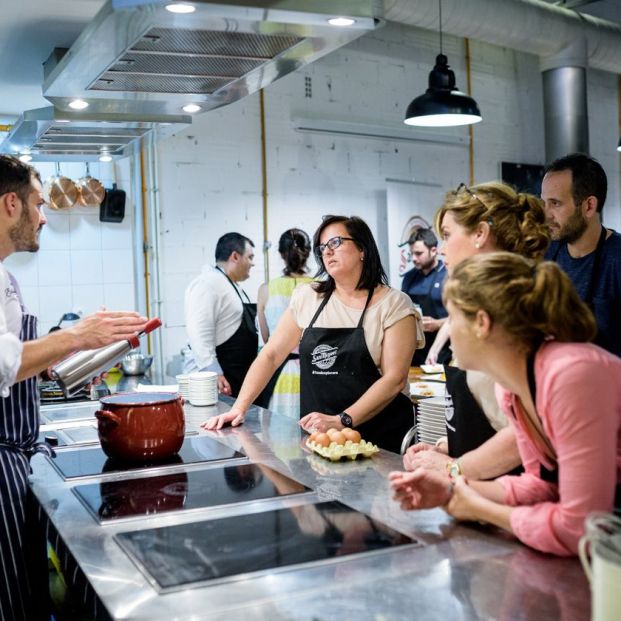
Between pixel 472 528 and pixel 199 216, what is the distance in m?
4.90

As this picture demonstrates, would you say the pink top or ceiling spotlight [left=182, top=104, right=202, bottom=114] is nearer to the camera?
the pink top

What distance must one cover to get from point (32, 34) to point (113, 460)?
216 centimetres

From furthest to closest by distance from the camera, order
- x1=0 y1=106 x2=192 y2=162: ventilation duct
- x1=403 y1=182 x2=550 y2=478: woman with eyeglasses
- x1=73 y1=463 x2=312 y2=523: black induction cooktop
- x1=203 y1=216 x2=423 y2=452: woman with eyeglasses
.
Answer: x1=0 y1=106 x2=192 y2=162: ventilation duct, x1=203 y1=216 x2=423 y2=452: woman with eyeglasses, x1=403 y1=182 x2=550 y2=478: woman with eyeglasses, x1=73 y1=463 x2=312 y2=523: black induction cooktop

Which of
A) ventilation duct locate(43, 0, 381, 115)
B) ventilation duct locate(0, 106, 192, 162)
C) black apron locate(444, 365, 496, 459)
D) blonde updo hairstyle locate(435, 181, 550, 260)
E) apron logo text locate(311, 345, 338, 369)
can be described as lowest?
black apron locate(444, 365, 496, 459)

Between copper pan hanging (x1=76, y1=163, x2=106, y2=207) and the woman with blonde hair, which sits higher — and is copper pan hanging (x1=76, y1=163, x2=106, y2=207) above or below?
above

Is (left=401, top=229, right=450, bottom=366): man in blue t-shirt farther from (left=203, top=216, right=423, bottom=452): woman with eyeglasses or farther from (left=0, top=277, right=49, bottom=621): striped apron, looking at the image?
(left=0, top=277, right=49, bottom=621): striped apron

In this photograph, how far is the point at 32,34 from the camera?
136 inches

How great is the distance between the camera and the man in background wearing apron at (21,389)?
6.37 feet

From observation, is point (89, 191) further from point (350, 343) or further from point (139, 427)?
point (139, 427)

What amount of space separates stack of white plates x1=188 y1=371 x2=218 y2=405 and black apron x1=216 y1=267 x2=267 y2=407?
5.95 ft

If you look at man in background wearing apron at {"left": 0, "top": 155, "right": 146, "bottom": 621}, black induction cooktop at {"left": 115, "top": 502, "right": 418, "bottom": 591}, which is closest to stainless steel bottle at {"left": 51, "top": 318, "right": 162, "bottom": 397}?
man in background wearing apron at {"left": 0, "top": 155, "right": 146, "bottom": 621}

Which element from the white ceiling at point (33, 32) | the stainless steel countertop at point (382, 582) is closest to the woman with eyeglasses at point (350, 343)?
the stainless steel countertop at point (382, 582)

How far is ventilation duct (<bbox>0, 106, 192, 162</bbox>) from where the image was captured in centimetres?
308

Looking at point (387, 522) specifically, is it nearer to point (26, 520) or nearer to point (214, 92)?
point (26, 520)
